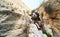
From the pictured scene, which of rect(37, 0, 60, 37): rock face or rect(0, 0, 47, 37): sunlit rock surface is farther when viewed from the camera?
rect(37, 0, 60, 37): rock face

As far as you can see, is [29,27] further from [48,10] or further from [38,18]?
[48,10]

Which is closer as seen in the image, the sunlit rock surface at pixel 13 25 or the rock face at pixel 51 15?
the sunlit rock surface at pixel 13 25

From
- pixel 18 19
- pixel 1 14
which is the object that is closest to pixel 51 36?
pixel 18 19

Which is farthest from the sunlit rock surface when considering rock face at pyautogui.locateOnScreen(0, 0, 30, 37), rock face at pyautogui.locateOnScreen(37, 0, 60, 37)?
rock face at pyautogui.locateOnScreen(37, 0, 60, 37)

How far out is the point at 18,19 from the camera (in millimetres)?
9234

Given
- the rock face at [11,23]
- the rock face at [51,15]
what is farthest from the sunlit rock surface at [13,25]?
the rock face at [51,15]

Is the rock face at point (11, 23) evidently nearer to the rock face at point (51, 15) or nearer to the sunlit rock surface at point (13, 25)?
the sunlit rock surface at point (13, 25)

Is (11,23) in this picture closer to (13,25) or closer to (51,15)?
(13,25)

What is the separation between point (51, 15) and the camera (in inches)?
511

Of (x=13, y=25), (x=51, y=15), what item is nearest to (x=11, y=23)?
(x=13, y=25)

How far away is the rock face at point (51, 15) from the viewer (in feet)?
38.3

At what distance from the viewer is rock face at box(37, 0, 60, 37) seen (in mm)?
11662

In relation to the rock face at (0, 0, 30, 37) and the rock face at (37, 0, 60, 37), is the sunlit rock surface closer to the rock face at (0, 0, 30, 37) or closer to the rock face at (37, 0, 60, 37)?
the rock face at (0, 0, 30, 37)

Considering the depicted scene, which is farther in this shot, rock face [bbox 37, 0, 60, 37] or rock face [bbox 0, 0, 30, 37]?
rock face [bbox 37, 0, 60, 37]
